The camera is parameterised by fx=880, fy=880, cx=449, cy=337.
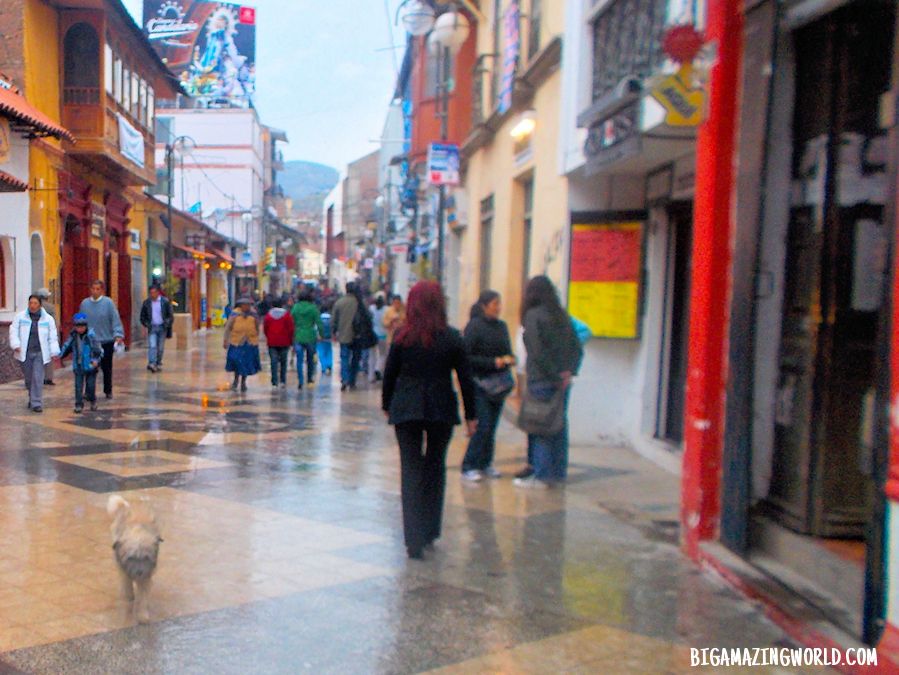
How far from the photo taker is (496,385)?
7926 mm

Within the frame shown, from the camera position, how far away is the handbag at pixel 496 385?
7.93 m

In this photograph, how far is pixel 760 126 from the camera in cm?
528

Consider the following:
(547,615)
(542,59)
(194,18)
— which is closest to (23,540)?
(547,615)

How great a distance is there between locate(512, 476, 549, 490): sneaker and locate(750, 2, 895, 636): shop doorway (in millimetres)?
2496

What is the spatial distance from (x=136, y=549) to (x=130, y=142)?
59.3 feet

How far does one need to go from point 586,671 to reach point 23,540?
394 centimetres

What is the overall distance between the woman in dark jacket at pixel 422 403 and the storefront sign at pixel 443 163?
33.9 feet

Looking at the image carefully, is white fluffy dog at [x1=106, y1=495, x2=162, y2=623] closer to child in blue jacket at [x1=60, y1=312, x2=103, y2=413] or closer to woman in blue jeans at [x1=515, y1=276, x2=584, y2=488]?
woman in blue jeans at [x1=515, y1=276, x2=584, y2=488]

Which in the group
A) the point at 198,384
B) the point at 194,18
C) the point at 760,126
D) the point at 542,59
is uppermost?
the point at 194,18

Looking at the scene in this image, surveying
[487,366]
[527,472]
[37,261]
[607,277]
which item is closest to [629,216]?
[607,277]

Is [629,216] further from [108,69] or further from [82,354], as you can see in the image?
[108,69]

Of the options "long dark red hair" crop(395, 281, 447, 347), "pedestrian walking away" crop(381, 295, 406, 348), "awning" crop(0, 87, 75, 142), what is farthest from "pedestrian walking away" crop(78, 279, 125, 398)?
"long dark red hair" crop(395, 281, 447, 347)

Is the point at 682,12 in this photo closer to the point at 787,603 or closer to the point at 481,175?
the point at 787,603

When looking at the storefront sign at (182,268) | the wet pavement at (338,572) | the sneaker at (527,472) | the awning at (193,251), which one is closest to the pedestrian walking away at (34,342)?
the wet pavement at (338,572)
